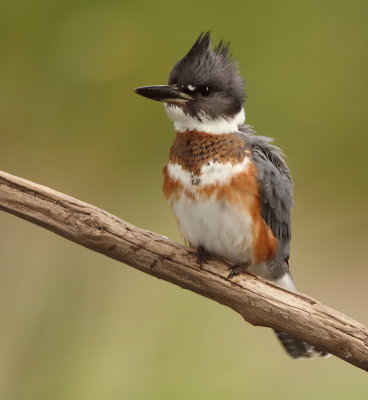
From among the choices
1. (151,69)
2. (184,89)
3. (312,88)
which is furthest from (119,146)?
(312,88)

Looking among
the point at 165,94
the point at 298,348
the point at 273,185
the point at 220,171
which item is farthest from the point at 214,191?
the point at 298,348

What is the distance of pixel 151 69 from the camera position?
7.45 ft

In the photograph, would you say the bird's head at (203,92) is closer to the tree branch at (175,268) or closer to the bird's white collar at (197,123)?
the bird's white collar at (197,123)

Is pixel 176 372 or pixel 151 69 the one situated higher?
pixel 151 69

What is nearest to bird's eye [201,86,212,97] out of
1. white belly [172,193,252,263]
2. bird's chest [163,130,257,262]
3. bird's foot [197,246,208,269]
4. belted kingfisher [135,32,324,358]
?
belted kingfisher [135,32,324,358]

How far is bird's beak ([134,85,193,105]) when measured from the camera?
182cm

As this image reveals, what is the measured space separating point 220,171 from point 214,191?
6cm

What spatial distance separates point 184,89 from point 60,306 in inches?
31.5

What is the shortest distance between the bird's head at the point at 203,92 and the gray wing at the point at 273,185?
84mm

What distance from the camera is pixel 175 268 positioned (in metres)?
1.79

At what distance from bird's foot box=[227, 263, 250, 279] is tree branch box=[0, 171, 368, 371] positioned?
0.03 meters

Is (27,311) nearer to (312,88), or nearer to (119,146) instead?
(119,146)

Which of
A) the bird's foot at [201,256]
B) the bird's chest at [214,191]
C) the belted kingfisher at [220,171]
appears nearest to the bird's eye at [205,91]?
the belted kingfisher at [220,171]

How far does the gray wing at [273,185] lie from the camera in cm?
188
